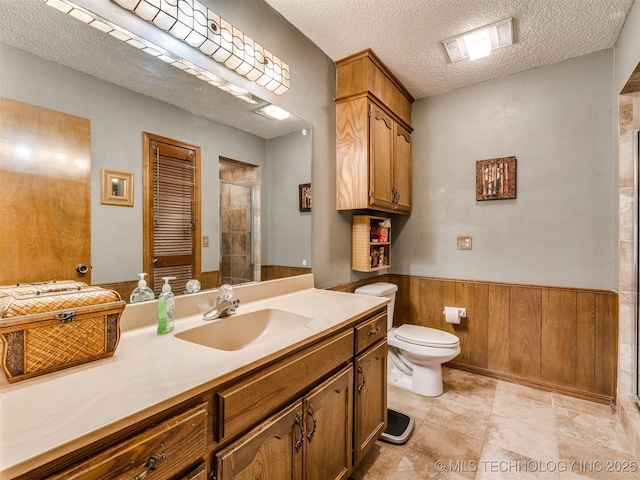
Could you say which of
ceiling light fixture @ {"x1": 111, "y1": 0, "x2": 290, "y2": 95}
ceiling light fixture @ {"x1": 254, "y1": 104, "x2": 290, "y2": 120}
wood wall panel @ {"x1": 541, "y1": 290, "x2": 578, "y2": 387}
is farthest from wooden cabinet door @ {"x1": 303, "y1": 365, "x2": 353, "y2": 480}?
wood wall panel @ {"x1": 541, "y1": 290, "x2": 578, "y2": 387}

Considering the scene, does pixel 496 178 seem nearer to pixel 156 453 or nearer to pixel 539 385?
pixel 539 385

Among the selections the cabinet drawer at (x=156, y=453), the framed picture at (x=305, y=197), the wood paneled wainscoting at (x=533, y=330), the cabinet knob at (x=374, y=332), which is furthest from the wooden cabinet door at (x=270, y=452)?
the wood paneled wainscoting at (x=533, y=330)

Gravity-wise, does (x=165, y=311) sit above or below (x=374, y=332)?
above

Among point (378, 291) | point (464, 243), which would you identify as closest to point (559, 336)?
point (464, 243)

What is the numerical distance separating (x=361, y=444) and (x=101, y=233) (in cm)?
142

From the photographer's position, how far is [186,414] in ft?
2.34

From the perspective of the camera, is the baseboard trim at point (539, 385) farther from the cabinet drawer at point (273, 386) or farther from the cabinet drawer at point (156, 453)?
the cabinet drawer at point (156, 453)

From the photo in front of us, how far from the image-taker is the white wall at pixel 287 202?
181cm

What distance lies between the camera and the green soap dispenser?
112 cm

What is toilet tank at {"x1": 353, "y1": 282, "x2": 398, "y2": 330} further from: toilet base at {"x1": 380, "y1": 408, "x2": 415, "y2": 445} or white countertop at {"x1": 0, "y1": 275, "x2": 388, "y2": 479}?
white countertop at {"x1": 0, "y1": 275, "x2": 388, "y2": 479}

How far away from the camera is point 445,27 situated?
74.4 inches

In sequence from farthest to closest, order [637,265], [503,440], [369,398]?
1. [637,265]
2. [503,440]
3. [369,398]

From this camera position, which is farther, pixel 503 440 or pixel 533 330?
pixel 533 330

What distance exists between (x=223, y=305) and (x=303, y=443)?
2.05 ft
